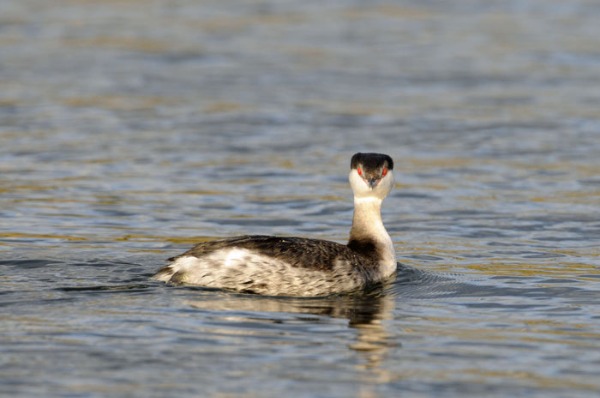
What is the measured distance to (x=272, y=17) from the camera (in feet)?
98.3

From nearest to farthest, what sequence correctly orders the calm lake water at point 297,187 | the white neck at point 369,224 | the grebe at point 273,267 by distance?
the calm lake water at point 297,187
the grebe at point 273,267
the white neck at point 369,224

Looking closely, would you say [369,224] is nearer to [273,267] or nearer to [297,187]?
[273,267]

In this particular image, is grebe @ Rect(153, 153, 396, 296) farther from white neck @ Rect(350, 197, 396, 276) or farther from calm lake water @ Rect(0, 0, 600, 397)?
white neck @ Rect(350, 197, 396, 276)

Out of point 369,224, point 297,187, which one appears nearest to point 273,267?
point 369,224

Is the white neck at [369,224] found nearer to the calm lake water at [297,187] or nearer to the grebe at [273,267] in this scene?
the calm lake water at [297,187]

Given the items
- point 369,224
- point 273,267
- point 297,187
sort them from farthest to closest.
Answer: point 297,187 < point 369,224 < point 273,267

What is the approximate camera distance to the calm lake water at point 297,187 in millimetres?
9258

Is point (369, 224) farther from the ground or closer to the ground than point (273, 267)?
farther from the ground

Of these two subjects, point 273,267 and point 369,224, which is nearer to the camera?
point 273,267

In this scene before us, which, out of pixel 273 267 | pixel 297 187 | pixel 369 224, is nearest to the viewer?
pixel 273 267

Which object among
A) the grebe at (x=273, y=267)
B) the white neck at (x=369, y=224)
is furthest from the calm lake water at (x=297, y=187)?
the white neck at (x=369, y=224)

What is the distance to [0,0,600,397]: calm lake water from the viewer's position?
30.4ft

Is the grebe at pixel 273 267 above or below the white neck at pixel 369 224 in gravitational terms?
below

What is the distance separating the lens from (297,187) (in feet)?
55.2
